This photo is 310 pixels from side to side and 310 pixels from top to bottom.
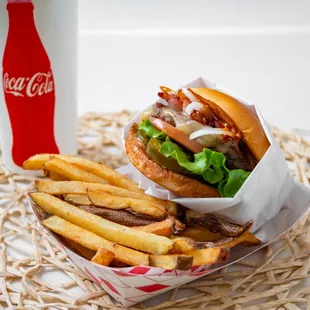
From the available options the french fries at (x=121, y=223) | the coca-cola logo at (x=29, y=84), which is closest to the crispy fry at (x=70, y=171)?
the french fries at (x=121, y=223)

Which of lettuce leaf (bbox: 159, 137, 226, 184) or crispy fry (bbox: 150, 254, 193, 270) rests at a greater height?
lettuce leaf (bbox: 159, 137, 226, 184)

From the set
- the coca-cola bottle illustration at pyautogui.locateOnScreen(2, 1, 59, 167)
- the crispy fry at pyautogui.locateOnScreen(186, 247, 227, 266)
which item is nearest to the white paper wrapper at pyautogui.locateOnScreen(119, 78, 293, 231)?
the crispy fry at pyautogui.locateOnScreen(186, 247, 227, 266)

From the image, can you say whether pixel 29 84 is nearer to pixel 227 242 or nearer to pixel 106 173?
pixel 106 173

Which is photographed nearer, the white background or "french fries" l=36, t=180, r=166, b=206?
"french fries" l=36, t=180, r=166, b=206

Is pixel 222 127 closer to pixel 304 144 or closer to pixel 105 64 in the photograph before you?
pixel 304 144

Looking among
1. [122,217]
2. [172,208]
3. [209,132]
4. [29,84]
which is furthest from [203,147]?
[29,84]

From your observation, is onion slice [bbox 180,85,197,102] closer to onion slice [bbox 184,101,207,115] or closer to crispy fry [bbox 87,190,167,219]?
onion slice [bbox 184,101,207,115]

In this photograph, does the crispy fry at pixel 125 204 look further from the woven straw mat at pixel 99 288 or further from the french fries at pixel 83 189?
the woven straw mat at pixel 99 288
